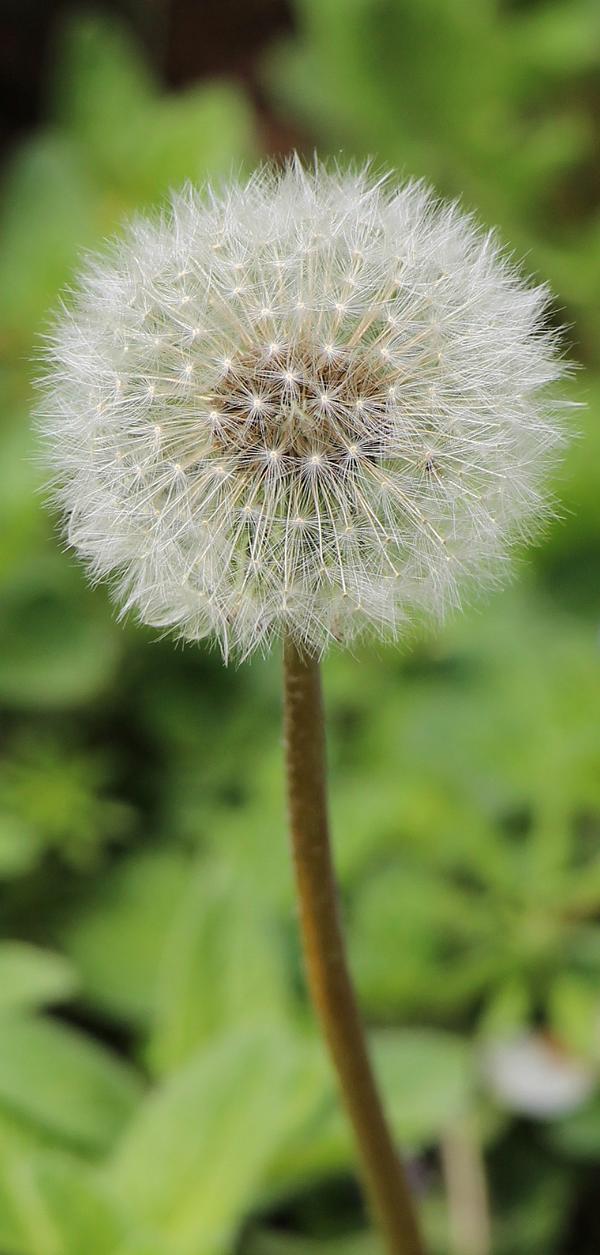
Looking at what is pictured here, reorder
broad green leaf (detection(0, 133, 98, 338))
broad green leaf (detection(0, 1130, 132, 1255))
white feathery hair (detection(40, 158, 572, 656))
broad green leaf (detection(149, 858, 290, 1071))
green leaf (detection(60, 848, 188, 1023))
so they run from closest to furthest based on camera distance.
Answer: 1. white feathery hair (detection(40, 158, 572, 656))
2. broad green leaf (detection(0, 1130, 132, 1255))
3. broad green leaf (detection(149, 858, 290, 1071))
4. green leaf (detection(60, 848, 188, 1023))
5. broad green leaf (detection(0, 133, 98, 338))

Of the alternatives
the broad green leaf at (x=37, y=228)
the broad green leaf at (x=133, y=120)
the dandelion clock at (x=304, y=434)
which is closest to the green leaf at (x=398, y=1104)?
the dandelion clock at (x=304, y=434)

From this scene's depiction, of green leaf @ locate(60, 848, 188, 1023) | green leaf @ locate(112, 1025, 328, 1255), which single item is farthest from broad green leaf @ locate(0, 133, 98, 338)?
green leaf @ locate(112, 1025, 328, 1255)

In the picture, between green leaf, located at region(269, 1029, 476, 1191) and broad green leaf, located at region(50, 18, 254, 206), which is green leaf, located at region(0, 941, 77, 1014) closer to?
green leaf, located at region(269, 1029, 476, 1191)

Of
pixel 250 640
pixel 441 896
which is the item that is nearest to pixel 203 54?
pixel 441 896

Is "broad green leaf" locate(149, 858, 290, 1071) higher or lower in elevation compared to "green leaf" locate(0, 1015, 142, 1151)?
higher

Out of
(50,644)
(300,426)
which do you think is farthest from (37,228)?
(300,426)

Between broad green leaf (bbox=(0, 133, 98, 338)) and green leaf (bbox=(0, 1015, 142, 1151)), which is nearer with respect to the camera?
green leaf (bbox=(0, 1015, 142, 1151))

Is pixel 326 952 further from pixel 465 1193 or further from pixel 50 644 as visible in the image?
pixel 50 644

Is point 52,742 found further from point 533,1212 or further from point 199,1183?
point 533,1212
